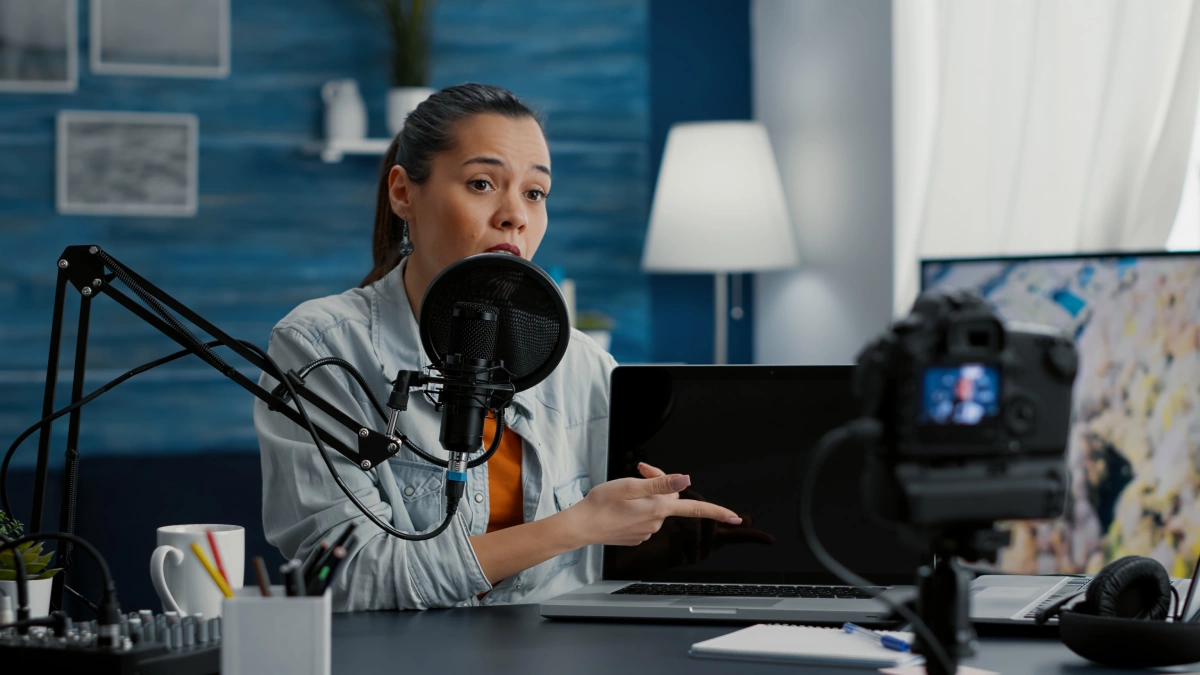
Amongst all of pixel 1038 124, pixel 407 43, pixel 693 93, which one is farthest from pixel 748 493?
pixel 693 93

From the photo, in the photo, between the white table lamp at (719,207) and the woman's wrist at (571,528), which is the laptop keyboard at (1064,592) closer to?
the woman's wrist at (571,528)

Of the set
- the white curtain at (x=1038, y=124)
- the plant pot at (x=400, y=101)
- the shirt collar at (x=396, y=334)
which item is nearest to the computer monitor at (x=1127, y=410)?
the white curtain at (x=1038, y=124)

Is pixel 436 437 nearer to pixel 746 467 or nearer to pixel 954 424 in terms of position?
pixel 746 467

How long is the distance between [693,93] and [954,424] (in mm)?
3191

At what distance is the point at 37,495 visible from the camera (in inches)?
46.3

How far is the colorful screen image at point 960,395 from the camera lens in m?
0.71

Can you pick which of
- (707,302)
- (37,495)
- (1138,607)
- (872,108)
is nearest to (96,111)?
(707,302)

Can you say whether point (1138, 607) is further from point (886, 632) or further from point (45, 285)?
point (45, 285)

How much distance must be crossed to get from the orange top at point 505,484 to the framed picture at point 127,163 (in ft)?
7.21

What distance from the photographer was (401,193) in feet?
5.78

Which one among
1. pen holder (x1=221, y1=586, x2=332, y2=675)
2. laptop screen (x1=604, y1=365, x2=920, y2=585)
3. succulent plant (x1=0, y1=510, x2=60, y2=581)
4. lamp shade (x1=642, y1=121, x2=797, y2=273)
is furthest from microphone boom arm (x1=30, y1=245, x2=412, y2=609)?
lamp shade (x1=642, y1=121, x2=797, y2=273)

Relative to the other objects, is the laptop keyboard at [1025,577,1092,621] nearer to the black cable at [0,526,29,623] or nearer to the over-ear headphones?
the over-ear headphones

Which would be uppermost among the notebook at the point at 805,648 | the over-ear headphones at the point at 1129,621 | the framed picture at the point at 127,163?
the framed picture at the point at 127,163

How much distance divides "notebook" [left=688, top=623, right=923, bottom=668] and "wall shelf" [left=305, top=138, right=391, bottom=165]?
2.54 metres
